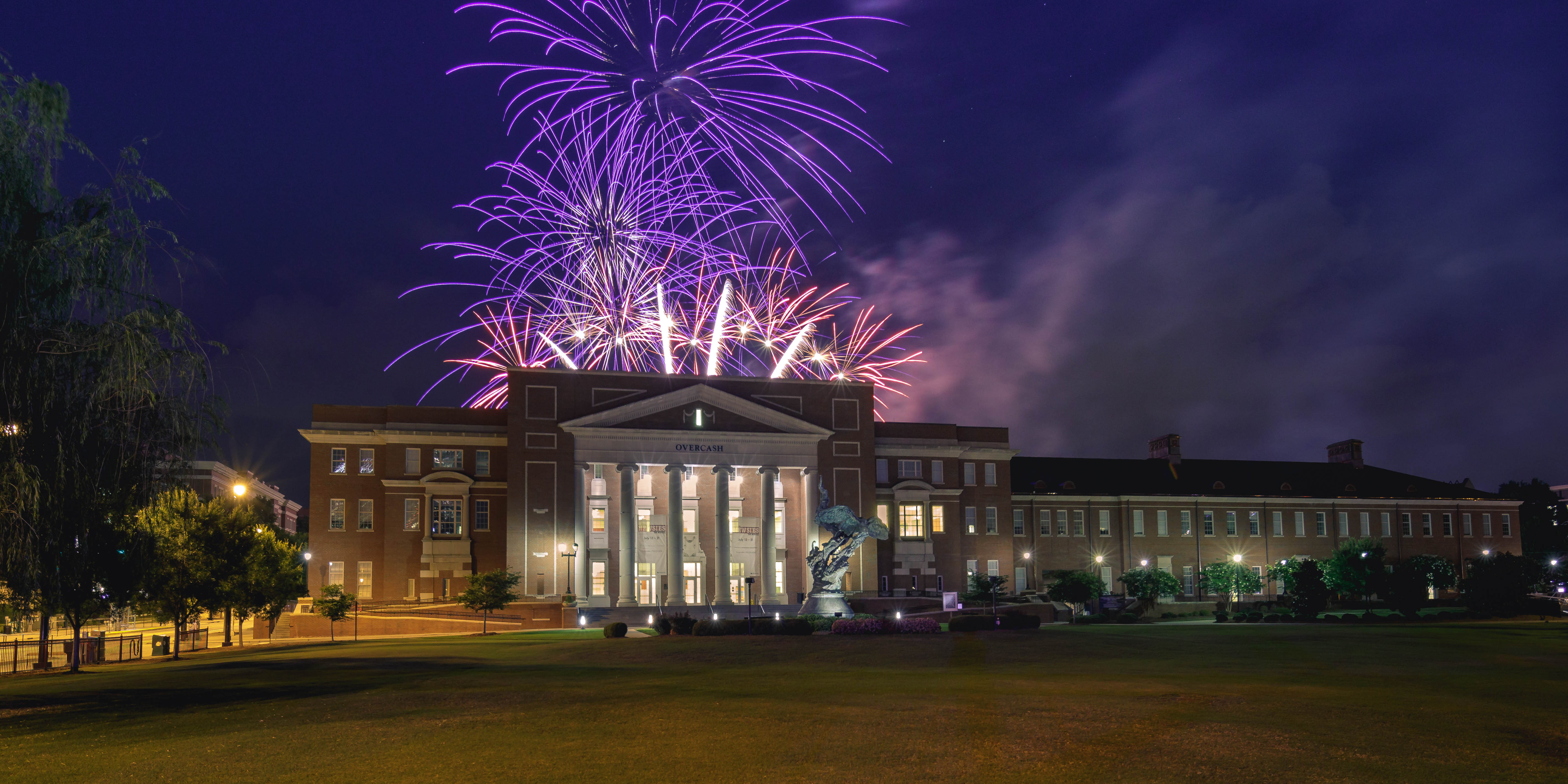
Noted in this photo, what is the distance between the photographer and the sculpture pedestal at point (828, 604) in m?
59.5

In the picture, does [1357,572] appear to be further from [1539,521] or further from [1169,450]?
[1539,521]

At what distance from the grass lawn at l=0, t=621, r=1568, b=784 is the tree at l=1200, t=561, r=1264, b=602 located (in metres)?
49.3

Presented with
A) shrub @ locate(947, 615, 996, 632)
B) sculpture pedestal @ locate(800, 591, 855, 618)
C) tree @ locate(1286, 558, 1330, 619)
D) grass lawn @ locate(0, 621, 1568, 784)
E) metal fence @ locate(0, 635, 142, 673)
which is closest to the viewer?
grass lawn @ locate(0, 621, 1568, 784)

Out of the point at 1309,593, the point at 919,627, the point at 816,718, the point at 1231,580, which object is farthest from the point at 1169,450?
the point at 816,718

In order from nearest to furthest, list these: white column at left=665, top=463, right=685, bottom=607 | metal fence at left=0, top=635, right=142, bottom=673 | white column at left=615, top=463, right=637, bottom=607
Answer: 1. metal fence at left=0, top=635, right=142, bottom=673
2. white column at left=615, top=463, right=637, bottom=607
3. white column at left=665, top=463, right=685, bottom=607

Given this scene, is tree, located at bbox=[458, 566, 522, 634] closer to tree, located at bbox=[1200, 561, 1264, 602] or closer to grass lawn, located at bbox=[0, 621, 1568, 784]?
grass lawn, located at bbox=[0, 621, 1568, 784]

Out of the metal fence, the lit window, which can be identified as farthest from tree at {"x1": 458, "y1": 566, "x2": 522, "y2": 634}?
the lit window

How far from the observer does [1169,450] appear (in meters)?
93.5

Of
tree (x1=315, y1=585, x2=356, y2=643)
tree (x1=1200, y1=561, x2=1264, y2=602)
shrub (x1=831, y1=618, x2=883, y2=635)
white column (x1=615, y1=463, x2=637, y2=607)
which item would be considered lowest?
tree (x1=1200, y1=561, x2=1264, y2=602)

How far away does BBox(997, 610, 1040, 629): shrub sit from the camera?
46.3 m

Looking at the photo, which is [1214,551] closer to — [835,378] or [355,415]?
[835,378]

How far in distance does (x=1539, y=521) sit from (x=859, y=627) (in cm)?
10652

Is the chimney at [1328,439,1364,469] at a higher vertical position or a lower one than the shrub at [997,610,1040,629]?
higher

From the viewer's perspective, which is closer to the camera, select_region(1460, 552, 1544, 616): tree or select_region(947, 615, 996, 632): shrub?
select_region(947, 615, 996, 632): shrub
